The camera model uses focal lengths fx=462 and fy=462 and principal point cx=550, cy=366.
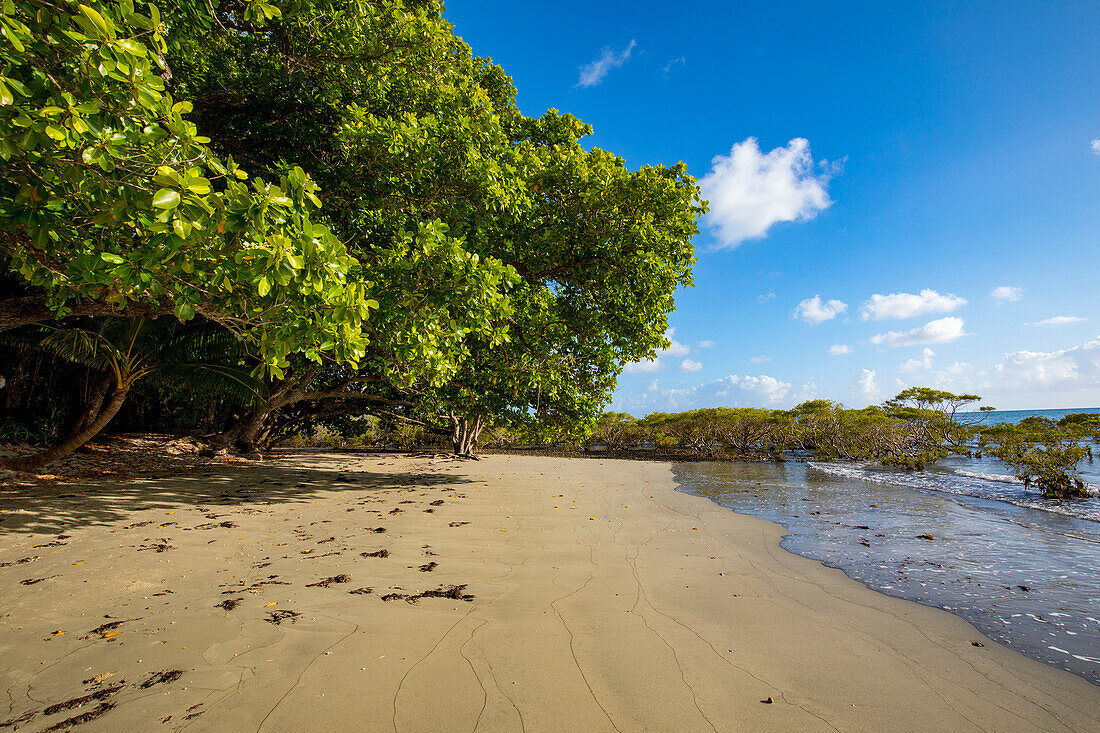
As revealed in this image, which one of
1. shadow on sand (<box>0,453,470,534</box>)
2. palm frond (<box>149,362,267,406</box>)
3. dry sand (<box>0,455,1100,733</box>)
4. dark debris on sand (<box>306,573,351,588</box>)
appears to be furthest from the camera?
palm frond (<box>149,362,267,406</box>)

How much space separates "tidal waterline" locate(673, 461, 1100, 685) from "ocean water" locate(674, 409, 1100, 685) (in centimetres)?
2

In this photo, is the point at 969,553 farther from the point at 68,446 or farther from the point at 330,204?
the point at 68,446

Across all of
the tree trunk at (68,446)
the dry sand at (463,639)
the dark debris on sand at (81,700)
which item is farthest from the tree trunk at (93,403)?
Result: the dark debris on sand at (81,700)

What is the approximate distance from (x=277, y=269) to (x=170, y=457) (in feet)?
44.0

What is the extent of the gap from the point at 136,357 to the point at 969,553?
1561 cm

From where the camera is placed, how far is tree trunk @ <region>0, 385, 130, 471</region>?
358 inches

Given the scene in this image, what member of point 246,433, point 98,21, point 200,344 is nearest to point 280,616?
point 98,21

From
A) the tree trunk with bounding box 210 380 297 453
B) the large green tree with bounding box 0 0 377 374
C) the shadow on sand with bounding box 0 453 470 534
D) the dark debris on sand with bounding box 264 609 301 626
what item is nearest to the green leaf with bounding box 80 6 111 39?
the large green tree with bounding box 0 0 377 374

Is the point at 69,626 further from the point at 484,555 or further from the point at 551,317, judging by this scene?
the point at 551,317

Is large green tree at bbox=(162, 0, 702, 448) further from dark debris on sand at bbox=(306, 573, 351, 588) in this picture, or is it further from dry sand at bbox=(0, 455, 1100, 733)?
dry sand at bbox=(0, 455, 1100, 733)

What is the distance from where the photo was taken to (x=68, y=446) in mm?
9781

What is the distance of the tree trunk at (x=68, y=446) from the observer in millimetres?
9089

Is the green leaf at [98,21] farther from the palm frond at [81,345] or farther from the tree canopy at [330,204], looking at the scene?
the palm frond at [81,345]

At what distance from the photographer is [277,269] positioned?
3.59 meters
